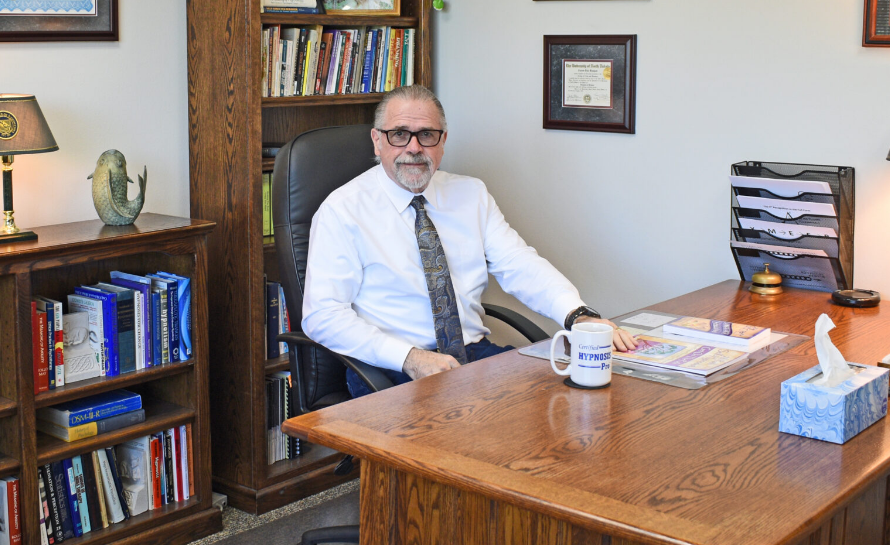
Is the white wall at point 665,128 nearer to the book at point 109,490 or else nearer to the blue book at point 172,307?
the blue book at point 172,307

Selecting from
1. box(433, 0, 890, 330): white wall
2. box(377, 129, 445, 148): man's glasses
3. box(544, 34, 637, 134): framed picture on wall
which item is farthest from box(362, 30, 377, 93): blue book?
box(377, 129, 445, 148): man's glasses

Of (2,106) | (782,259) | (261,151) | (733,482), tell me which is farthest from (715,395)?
(2,106)

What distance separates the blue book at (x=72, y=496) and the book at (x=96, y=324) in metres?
0.26

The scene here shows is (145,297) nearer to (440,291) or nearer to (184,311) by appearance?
(184,311)

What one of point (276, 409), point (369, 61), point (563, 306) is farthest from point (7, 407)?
point (369, 61)

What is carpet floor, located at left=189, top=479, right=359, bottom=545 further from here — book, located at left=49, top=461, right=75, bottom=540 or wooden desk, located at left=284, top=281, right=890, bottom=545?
wooden desk, located at left=284, top=281, right=890, bottom=545

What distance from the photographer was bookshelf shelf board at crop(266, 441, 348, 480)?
306 centimetres

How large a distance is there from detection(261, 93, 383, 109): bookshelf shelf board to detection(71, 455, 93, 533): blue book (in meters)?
1.16

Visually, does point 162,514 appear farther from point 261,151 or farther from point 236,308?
point 261,151

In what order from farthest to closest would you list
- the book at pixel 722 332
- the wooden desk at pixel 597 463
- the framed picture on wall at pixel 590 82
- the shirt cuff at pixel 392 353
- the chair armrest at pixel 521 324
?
the framed picture on wall at pixel 590 82, the chair armrest at pixel 521 324, the shirt cuff at pixel 392 353, the book at pixel 722 332, the wooden desk at pixel 597 463

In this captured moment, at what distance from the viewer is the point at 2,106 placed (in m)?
2.31

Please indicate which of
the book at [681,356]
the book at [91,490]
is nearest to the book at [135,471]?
the book at [91,490]

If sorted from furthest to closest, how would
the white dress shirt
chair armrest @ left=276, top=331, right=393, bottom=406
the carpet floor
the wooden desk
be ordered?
the carpet floor → the white dress shirt → chair armrest @ left=276, top=331, right=393, bottom=406 → the wooden desk

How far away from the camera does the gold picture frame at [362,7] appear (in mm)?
3062
